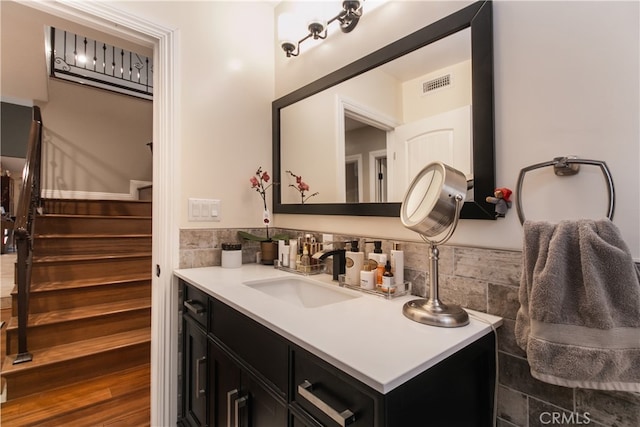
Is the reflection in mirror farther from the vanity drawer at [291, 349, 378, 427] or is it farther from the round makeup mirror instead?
the vanity drawer at [291, 349, 378, 427]

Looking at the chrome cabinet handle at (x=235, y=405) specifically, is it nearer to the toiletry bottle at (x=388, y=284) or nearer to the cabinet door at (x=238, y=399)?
the cabinet door at (x=238, y=399)

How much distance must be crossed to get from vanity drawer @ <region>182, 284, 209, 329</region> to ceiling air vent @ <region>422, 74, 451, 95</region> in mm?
1202

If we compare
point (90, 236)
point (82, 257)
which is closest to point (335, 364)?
point (82, 257)

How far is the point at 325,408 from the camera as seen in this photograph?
679mm

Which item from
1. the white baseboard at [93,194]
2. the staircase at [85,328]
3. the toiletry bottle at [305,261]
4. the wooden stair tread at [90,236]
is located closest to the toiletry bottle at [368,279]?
the toiletry bottle at [305,261]

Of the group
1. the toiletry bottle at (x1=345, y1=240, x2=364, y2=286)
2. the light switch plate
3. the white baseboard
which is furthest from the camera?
the white baseboard

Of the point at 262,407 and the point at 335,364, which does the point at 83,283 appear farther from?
the point at 335,364

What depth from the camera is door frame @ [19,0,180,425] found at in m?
1.53

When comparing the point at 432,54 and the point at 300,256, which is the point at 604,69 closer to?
the point at 432,54

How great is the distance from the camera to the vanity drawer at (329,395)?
0.62 m

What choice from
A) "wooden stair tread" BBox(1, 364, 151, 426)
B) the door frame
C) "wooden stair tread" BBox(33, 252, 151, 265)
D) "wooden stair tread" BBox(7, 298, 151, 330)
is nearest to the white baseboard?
"wooden stair tread" BBox(33, 252, 151, 265)

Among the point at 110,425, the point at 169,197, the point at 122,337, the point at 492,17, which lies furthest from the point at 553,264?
the point at 122,337

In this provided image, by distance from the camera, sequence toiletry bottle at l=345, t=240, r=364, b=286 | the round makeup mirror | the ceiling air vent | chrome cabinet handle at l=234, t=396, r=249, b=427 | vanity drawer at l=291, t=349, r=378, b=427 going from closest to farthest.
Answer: vanity drawer at l=291, t=349, r=378, b=427, the round makeup mirror, chrome cabinet handle at l=234, t=396, r=249, b=427, the ceiling air vent, toiletry bottle at l=345, t=240, r=364, b=286

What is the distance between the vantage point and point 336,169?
156 cm
